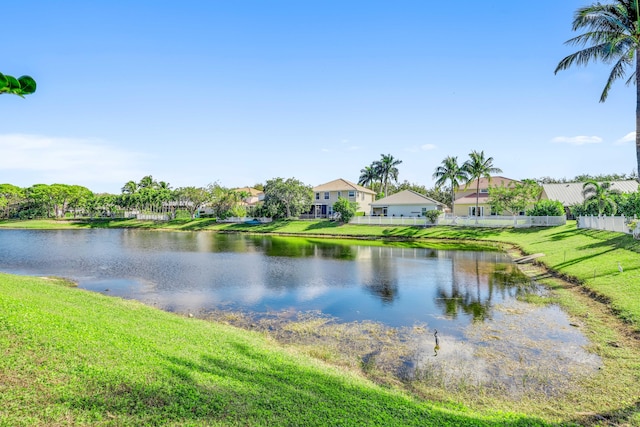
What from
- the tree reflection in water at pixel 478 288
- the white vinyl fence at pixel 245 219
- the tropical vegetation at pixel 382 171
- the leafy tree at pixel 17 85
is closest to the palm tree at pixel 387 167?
the tropical vegetation at pixel 382 171

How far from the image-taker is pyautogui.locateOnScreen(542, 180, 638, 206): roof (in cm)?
4997

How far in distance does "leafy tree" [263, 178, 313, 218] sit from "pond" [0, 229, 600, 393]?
28.0 metres

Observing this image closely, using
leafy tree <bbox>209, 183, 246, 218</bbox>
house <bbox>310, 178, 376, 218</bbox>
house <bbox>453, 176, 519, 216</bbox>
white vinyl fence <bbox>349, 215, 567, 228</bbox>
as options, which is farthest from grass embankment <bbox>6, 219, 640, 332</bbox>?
house <bbox>453, 176, 519, 216</bbox>

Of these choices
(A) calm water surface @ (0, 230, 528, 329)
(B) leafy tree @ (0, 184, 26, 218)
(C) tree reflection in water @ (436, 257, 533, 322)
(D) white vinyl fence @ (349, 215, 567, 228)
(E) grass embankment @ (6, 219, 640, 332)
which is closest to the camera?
(E) grass embankment @ (6, 219, 640, 332)

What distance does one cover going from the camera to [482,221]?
1789 inches

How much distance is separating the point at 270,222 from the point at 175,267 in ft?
119

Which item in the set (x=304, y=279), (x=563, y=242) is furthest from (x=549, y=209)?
(x=304, y=279)

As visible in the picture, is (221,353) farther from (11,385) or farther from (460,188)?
(460,188)

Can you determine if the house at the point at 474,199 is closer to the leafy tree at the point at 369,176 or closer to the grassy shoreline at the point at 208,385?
the leafy tree at the point at 369,176

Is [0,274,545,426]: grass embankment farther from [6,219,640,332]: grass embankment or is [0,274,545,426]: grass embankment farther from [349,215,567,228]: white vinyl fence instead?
[349,215,567,228]: white vinyl fence

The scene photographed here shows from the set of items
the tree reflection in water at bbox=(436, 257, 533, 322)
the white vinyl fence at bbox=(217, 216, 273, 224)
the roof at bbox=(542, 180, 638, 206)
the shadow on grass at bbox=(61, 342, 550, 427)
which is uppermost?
the roof at bbox=(542, 180, 638, 206)

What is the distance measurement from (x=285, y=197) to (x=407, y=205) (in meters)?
19.8

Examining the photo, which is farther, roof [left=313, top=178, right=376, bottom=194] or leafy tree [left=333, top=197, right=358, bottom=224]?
roof [left=313, top=178, right=376, bottom=194]

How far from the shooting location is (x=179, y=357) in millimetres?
7219
